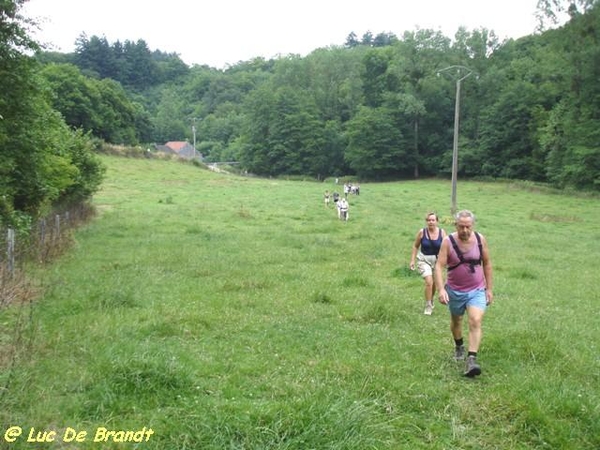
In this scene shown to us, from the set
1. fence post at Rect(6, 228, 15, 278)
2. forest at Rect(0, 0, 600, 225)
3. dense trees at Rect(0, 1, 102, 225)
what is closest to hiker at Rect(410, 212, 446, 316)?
fence post at Rect(6, 228, 15, 278)

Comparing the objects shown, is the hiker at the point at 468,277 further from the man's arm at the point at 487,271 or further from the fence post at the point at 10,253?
the fence post at the point at 10,253

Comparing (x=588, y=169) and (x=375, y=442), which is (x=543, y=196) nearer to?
(x=588, y=169)

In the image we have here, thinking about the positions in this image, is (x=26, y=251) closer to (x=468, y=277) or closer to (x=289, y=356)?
(x=289, y=356)

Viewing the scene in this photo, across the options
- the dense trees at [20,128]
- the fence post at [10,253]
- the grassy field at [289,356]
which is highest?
the dense trees at [20,128]

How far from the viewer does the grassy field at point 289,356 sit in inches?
197

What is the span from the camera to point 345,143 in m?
81.2

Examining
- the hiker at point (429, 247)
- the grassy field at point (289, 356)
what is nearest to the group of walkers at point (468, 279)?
the grassy field at point (289, 356)

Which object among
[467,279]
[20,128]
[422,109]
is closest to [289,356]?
[467,279]

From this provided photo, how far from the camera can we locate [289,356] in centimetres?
712

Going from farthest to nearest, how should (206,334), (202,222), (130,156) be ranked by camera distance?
(130,156) → (202,222) → (206,334)

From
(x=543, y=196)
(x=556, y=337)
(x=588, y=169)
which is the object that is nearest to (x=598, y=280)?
(x=556, y=337)

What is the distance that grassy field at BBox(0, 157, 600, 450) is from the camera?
16.4 ft

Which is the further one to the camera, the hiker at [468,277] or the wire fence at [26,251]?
the wire fence at [26,251]

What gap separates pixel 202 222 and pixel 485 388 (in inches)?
775
